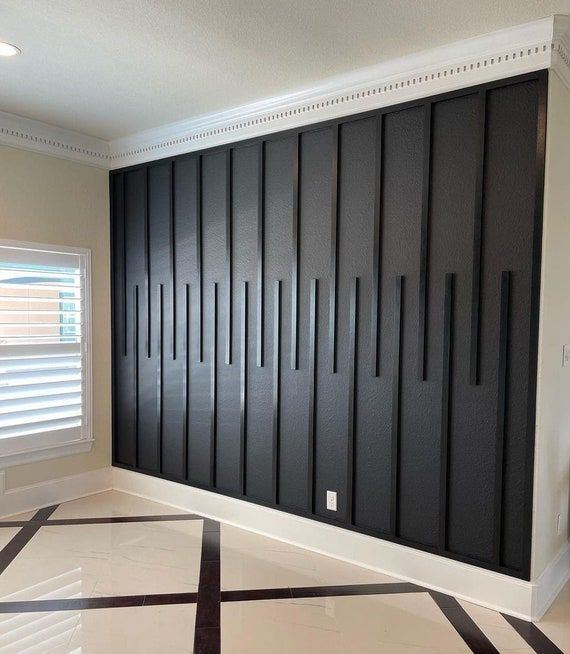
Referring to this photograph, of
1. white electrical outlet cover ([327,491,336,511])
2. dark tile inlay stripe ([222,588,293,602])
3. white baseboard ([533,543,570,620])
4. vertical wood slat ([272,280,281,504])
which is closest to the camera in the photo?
white baseboard ([533,543,570,620])

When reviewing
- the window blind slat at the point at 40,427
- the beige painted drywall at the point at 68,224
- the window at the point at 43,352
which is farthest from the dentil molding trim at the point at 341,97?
the window blind slat at the point at 40,427

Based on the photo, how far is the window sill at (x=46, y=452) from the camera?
3.89 m

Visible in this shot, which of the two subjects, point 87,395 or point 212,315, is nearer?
point 212,315

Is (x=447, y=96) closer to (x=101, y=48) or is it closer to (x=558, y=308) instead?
(x=558, y=308)

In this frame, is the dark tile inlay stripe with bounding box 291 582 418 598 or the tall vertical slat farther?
the tall vertical slat

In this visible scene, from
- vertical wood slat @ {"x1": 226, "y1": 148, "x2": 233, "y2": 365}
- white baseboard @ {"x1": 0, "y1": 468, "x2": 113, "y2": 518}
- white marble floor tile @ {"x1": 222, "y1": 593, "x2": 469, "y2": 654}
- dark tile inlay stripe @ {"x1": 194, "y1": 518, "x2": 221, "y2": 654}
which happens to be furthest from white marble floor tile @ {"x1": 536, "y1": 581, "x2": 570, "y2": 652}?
white baseboard @ {"x1": 0, "y1": 468, "x2": 113, "y2": 518}

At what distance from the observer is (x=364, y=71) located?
303 cm

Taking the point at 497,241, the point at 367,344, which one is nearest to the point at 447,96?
the point at 497,241

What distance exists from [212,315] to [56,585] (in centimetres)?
183

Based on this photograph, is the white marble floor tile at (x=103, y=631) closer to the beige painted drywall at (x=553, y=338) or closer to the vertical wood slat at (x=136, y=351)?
the beige painted drywall at (x=553, y=338)

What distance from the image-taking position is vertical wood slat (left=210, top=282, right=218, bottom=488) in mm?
3816

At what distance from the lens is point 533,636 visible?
249 centimetres

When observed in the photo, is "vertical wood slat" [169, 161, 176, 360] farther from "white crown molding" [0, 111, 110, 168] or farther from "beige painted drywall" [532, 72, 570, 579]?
"beige painted drywall" [532, 72, 570, 579]

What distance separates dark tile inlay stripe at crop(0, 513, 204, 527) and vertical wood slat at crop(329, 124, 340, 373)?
1.62 meters
